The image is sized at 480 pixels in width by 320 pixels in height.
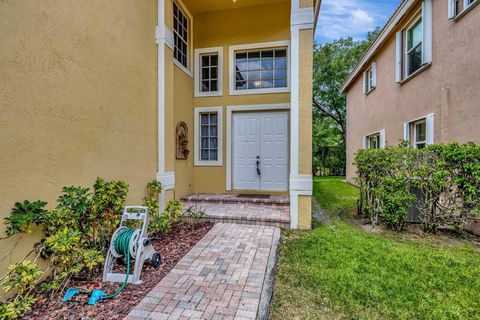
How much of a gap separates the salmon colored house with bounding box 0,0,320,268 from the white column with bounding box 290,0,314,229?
2 cm

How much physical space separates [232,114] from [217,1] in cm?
292

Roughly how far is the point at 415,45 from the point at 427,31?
85 centimetres

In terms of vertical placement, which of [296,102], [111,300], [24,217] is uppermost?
[296,102]

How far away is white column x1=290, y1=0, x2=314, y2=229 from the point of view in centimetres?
454

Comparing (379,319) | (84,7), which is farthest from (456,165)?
(84,7)

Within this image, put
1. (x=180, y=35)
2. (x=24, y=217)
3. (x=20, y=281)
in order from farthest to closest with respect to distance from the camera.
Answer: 1. (x=180, y=35)
2. (x=24, y=217)
3. (x=20, y=281)

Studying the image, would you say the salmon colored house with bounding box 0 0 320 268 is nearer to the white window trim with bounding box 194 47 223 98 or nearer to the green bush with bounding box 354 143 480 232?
the white window trim with bounding box 194 47 223 98

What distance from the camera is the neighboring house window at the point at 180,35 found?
602cm

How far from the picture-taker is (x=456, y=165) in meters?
4.11

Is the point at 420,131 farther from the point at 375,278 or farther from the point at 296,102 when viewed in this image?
the point at 375,278

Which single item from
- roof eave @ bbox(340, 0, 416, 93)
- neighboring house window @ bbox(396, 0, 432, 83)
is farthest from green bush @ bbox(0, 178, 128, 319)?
roof eave @ bbox(340, 0, 416, 93)

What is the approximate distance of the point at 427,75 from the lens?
19.5ft

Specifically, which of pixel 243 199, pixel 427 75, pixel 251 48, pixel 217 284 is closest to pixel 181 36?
pixel 251 48

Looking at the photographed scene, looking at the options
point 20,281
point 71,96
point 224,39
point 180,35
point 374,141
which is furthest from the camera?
point 374,141
